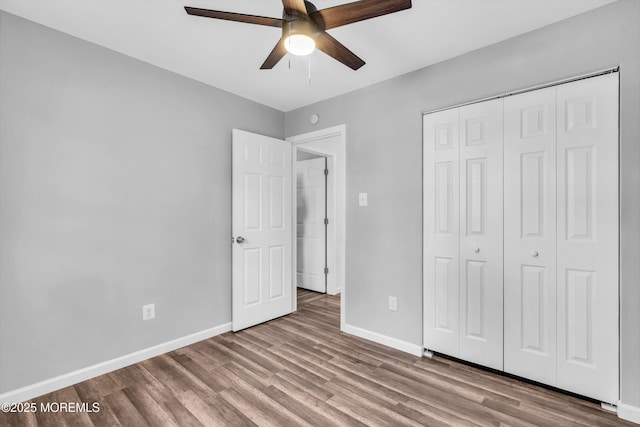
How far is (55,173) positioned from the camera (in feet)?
6.75

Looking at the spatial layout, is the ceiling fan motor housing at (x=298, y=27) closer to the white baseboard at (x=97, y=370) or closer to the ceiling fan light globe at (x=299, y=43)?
the ceiling fan light globe at (x=299, y=43)

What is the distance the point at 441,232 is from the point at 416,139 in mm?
834

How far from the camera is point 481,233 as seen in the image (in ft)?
7.52

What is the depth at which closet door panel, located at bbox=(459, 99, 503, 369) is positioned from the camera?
2.21 metres

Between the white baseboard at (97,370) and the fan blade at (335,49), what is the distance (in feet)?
8.71

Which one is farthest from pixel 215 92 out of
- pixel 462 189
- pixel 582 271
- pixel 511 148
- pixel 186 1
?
pixel 582 271

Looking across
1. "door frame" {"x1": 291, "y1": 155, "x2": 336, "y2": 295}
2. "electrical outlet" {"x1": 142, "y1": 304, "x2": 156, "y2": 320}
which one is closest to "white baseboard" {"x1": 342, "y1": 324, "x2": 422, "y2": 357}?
"door frame" {"x1": 291, "y1": 155, "x2": 336, "y2": 295}

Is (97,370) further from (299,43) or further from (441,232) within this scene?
(441,232)

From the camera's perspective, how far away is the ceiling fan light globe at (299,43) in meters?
1.51

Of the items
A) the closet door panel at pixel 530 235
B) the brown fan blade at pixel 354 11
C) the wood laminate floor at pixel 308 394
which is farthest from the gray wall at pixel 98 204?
the closet door panel at pixel 530 235

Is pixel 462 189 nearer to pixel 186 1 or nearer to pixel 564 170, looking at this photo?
pixel 564 170

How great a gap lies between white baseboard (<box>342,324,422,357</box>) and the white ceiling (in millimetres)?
2422

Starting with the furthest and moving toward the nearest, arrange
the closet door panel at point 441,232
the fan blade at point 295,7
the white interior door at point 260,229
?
the white interior door at point 260,229
the closet door panel at point 441,232
the fan blade at point 295,7

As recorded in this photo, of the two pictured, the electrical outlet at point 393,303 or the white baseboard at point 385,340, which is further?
the electrical outlet at point 393,303
